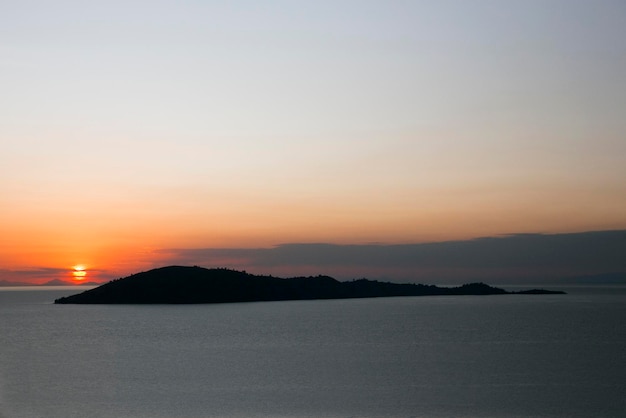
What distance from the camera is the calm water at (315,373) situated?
39.3m

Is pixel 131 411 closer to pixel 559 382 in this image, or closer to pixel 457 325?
pixel 559 382

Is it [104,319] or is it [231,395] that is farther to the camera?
[104,319]

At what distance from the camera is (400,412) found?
37.7 m

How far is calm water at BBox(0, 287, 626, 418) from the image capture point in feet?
129

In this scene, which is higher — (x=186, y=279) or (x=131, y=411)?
(x=186, y=279)

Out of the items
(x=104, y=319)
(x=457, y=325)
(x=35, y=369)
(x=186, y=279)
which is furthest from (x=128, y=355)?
(x=186, y=279)

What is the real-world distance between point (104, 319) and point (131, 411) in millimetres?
89663

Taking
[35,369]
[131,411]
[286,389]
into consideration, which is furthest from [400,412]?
[35,369]

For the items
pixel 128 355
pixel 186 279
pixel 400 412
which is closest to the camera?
pixel 400 412

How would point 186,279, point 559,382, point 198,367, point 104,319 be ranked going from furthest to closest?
point 186,279 < point 104,319 < point 198,367 < point 559,382

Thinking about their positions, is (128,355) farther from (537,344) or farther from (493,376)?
(537,344)

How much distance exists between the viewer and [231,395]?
42656mm

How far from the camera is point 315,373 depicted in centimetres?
5216

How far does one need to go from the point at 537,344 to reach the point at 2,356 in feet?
169
